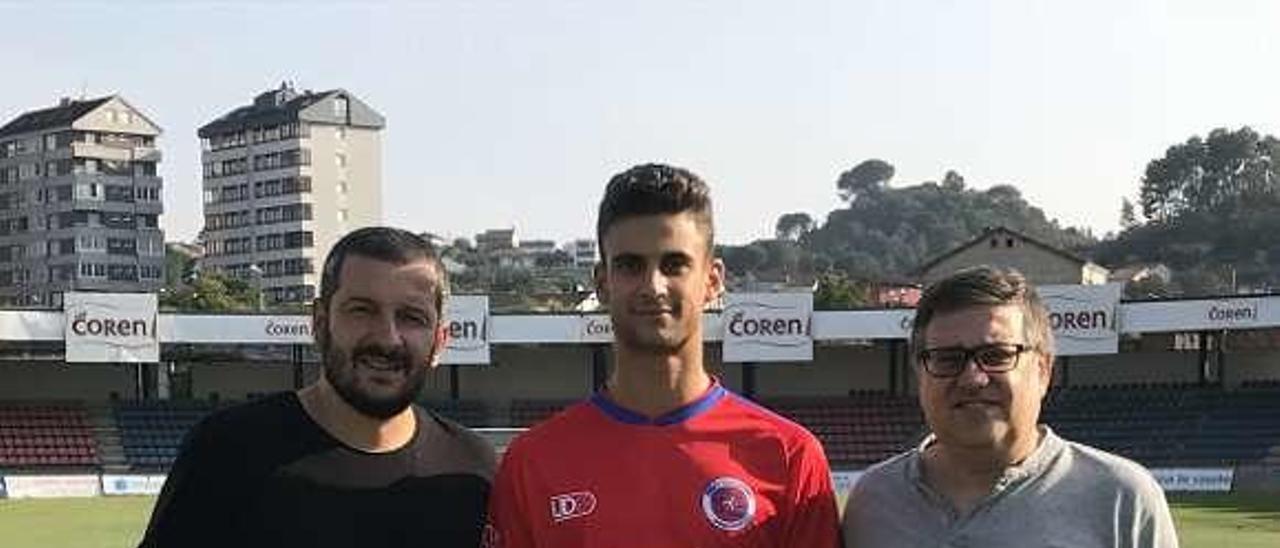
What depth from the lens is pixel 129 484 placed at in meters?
38.7

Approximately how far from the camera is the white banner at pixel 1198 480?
36344 mm

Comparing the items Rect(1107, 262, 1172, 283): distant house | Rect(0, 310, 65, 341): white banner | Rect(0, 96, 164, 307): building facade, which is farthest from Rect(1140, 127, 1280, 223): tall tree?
Rect(0, 310, 65, 341): white banner

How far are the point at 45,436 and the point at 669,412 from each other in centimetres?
4264

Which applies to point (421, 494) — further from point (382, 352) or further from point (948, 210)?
point (948, 210)

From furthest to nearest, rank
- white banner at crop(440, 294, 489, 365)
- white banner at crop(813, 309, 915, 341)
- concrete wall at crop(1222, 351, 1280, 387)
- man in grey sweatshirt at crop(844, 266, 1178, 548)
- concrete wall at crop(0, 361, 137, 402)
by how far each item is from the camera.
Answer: concrete wall at crop(0, 361, 137, 402), concrete wall at crop(1222, 351, 1280, 387), white banner at crop(813, 309, 915, 341), white banner at crop(440, 294, 489, 365), man in grey sweatshirt at crop(844, 266, 1178, 548)

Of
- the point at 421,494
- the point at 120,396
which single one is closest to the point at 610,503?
the point at 421,494

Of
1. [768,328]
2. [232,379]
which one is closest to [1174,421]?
[768,328]

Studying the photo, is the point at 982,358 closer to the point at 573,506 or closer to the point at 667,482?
the point at 667,482

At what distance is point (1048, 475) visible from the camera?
363cm

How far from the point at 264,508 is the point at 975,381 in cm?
198

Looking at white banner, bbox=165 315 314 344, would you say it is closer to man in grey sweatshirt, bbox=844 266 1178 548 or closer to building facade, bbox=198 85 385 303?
man in grey sweatshirt, bbox=844 266 1178 548

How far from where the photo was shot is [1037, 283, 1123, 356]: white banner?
41406 millimetres

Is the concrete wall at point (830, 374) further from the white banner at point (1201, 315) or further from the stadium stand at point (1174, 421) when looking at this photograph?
the white banner at point (1201, 315)

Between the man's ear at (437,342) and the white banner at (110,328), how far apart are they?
130ft
